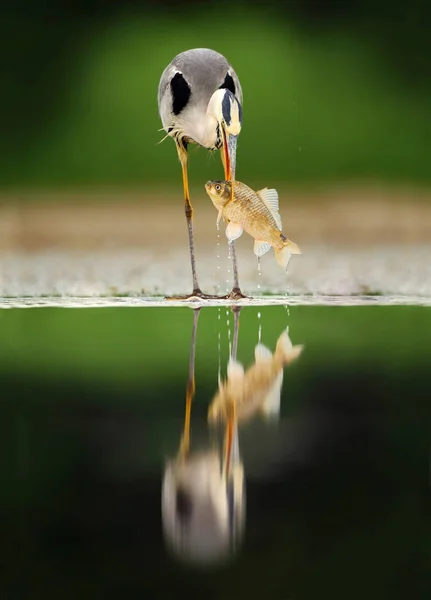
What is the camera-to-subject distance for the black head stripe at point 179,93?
5.62 meters

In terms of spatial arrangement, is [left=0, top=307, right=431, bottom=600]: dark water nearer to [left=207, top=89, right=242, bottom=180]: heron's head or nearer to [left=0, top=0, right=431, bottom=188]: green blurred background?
[left=207, top=89, right=242, bottom=180]: heron's head

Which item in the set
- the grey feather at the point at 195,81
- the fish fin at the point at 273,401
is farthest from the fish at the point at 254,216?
the fish fin at the point at 273,401

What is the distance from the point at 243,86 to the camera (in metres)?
8.48

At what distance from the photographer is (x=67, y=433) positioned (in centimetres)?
253

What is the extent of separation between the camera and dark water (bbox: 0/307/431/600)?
4.93ft

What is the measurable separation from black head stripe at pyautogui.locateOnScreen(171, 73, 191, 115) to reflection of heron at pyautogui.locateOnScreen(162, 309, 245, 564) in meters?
3.53

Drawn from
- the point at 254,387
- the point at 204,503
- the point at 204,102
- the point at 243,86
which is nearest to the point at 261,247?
the point at 204,102

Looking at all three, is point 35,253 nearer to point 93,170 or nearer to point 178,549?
point 93,170

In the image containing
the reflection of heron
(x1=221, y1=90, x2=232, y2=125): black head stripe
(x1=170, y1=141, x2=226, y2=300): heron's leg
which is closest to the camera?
the reflection of heron

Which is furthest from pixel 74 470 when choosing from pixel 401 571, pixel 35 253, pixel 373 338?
pixel 35 253

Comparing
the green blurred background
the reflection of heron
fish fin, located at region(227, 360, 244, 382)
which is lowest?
the reflection of heron

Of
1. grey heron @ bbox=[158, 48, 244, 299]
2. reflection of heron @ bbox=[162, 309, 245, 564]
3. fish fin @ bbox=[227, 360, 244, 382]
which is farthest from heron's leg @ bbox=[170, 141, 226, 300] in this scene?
reflection of heron @ bbox=[162, 309, 245, 564]

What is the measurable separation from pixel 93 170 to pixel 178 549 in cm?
725

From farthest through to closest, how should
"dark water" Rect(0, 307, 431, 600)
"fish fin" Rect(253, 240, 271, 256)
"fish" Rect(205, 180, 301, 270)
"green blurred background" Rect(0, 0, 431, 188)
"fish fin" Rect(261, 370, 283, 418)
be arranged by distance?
"green blurred background" Rect(0, 0, 431, 188)
"fish" Rect(205, 180, 301, 270)
"fish fin" Rect(253, 240, 271, 256)
"fish fin" Rect(261, 370, 283, 418)
"dark water" Rect(0, 307, 431, 600)
